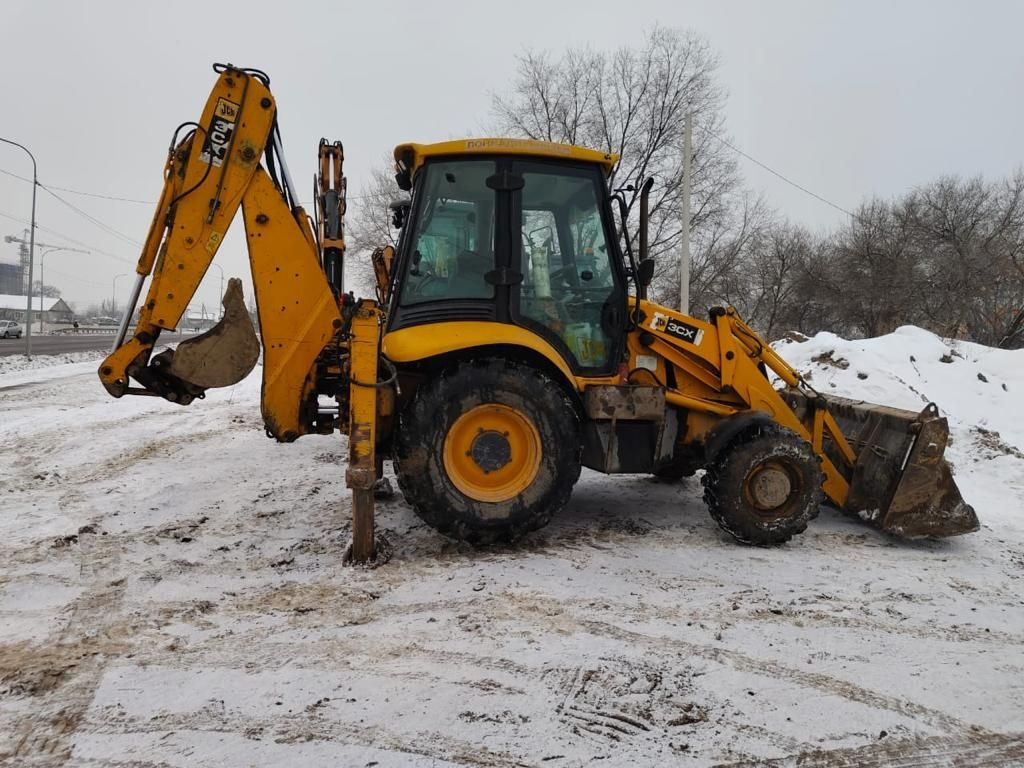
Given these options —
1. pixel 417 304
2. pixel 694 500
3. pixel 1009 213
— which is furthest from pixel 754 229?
pixel 417 304

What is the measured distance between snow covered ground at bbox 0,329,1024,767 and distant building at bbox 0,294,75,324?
76482 millimetres

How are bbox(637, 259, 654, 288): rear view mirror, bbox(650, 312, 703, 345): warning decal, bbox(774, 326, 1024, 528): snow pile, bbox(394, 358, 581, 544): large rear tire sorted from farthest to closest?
bbox(774, 326, 1024, 528): snow pile → bbox(650, 312, 703, 345): warning decal → bbox(637, 259, 654, 288): rear view mirror → bbox(394, 358, 581, 544): large rear tire

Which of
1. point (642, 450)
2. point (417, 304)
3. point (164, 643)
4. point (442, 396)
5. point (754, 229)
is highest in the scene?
point (754, 229)

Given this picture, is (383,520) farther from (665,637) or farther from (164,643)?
(665,637)

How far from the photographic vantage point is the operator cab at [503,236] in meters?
4.23

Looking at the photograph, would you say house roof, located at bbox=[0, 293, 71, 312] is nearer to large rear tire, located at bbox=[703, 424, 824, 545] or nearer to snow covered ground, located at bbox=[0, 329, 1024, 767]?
snow covered ground, located at bbox=[0, 329, 1024, 767]

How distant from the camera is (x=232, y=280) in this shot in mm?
4332

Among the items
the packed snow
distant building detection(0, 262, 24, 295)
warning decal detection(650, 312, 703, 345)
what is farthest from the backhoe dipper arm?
distant building detection(0, 262, 24, 295)

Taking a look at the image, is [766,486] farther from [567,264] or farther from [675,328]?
[567,264]

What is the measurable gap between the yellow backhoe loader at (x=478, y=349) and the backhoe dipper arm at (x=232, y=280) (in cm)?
1

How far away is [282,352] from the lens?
4.27 metres

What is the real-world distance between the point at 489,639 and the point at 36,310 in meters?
94.4

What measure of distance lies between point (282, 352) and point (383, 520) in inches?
56.9

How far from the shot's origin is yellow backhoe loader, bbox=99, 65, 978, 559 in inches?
158
